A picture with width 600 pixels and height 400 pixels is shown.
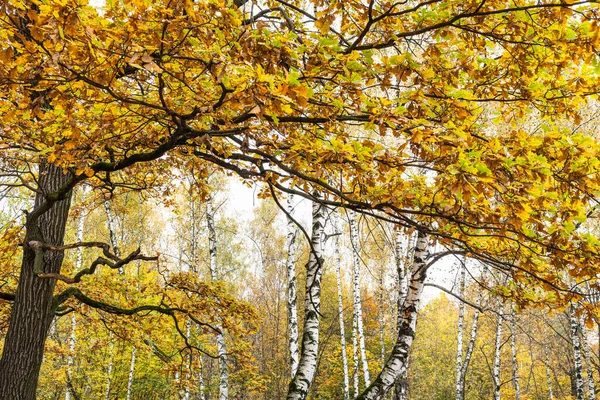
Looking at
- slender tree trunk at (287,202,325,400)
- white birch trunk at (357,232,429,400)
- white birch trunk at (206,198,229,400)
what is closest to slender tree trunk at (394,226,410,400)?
white birch trunk at (357,232,429,400)

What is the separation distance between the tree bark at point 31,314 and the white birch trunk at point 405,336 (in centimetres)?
335

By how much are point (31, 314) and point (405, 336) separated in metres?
3.98

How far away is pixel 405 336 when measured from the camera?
4.47m

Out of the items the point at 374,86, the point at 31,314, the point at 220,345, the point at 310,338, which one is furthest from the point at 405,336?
the point at 220,345

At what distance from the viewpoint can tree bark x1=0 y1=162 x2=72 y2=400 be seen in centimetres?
403

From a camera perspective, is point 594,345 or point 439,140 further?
point 594,345

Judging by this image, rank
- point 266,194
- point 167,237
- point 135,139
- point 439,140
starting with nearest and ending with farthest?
point 439,140, point 135,139, point 266,194, point 167,237

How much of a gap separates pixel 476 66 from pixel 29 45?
2.76 m

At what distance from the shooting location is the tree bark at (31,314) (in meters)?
4.03

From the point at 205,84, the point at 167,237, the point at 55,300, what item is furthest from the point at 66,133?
the point at 167,237

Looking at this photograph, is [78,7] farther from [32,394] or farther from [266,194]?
[32,394]

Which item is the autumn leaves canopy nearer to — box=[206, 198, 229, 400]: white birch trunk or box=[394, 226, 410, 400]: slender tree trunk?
box=[394, 226, 410, 400]: slender tree trunk

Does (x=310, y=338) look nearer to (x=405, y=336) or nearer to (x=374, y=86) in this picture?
(x=405, y=336)

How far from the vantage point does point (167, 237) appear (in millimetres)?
21281
